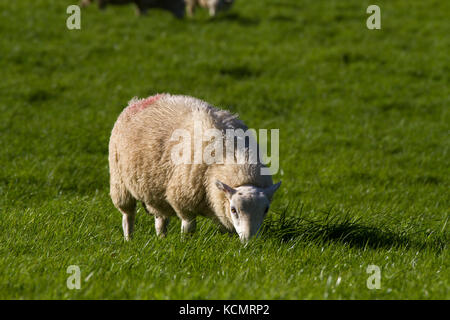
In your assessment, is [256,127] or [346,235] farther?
[256,127]

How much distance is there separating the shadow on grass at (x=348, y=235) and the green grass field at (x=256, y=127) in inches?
0.8

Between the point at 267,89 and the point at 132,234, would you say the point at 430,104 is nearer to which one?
the point at 267,89

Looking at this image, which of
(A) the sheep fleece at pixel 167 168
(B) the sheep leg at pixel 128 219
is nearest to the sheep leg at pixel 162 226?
(A) the sheep fleece at pixel 167 168

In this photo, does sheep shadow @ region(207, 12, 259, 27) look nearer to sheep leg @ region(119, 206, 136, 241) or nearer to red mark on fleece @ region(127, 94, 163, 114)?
red mark on fleece @ region(127, 94, 163, 114)

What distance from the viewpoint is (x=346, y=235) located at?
4754 millimetres

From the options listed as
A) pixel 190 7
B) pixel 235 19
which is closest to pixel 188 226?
pixel 235 19

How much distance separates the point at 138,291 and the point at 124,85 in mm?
7657

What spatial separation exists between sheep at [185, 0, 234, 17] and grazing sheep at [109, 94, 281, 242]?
29.8 ft

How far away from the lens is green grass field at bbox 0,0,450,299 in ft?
12.4

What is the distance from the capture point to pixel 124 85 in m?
10.6

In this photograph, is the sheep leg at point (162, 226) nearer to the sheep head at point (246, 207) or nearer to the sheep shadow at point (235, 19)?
the sheep head at point (246, 207)

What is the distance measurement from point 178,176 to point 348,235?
5.00 feet

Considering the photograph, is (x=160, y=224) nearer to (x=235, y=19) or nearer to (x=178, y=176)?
(x=178, y=176)
